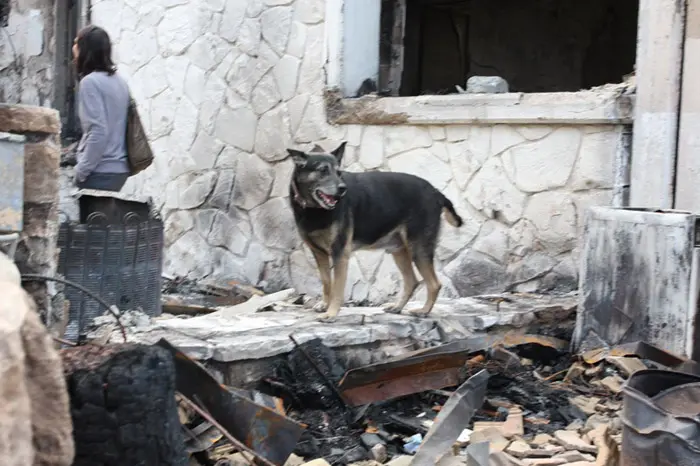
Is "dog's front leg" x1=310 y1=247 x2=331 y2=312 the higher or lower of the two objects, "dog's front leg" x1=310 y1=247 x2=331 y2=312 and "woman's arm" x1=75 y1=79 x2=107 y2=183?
the lower

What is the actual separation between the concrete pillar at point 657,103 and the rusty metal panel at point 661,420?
2.31m

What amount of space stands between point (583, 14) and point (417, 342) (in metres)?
6.94

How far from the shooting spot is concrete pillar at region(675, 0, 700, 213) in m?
5.32

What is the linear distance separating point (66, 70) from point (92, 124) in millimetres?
5145

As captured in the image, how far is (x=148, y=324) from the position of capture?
179 inches

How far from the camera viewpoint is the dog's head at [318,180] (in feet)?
16.0

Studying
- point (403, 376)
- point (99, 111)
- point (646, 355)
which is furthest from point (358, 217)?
point (646, 355)

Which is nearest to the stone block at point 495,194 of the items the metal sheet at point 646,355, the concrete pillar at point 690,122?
the concrete pillar at point 690,122

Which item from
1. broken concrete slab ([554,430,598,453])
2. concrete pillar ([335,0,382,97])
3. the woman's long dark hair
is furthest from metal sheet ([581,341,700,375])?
the woman's long dark hair

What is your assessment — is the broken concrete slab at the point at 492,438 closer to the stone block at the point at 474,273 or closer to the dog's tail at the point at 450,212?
the dog's tail at the point at 450,212

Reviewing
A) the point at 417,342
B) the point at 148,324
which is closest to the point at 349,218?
the point at 417,342

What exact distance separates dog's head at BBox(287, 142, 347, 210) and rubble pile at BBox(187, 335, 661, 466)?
2.91 ft

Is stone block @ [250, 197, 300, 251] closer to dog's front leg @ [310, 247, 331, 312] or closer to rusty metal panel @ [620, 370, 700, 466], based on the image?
dog's front leg @ [310, 247, 331, 312]

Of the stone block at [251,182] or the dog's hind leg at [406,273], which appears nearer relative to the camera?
the dog's hind leg at [406,273]
